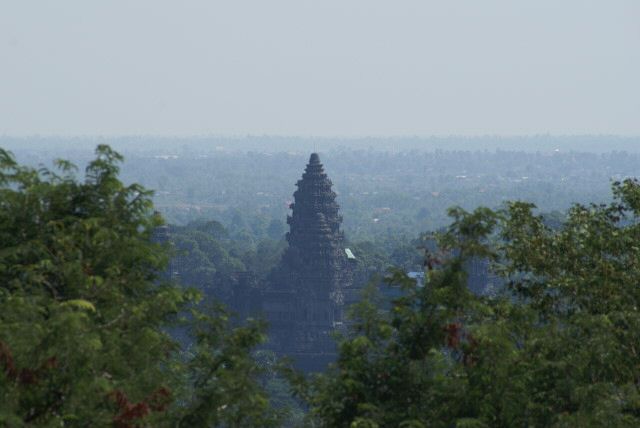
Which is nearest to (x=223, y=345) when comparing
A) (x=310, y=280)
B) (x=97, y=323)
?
(x=97, y=323)

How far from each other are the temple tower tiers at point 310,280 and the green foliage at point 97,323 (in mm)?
81311

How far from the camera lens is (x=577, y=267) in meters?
24.3

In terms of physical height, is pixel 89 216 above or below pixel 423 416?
above

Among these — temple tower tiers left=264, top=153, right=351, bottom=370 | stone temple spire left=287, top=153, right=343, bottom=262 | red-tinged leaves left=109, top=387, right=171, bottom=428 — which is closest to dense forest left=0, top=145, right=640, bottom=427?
red-tinged leaves left=109, top=387, right=171, bottom=428

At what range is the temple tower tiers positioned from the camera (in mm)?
104250

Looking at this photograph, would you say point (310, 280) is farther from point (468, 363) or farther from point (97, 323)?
point (97, 323)

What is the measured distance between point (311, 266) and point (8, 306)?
9148 cm

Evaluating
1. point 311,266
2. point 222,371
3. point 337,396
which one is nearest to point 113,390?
point 222,371

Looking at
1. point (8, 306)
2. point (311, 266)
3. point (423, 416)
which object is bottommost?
point (311, 266)

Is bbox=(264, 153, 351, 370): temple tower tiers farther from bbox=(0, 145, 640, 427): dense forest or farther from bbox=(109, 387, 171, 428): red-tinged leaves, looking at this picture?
bbox=(109, 387, 171, 428): red-tinged leaves

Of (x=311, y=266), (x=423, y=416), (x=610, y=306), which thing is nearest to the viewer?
(x=423, y=416)

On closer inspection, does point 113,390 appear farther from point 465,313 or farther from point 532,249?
point 532,249

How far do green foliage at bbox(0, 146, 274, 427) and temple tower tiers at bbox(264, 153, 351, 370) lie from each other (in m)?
81.3

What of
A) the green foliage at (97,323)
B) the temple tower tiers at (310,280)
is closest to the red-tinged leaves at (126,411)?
the green foliage at (97,323)
